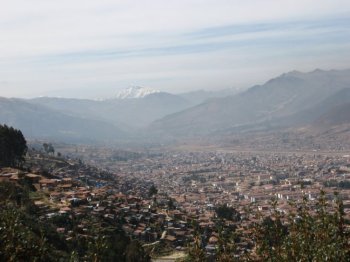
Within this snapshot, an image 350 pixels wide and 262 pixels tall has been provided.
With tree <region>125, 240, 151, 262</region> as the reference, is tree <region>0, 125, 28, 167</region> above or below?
above

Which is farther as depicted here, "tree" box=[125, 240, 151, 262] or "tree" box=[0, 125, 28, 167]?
"tree" box=[0, 125, 28, 167]

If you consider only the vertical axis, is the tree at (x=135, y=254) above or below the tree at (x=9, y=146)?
below

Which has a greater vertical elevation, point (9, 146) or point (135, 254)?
point (9, 146)

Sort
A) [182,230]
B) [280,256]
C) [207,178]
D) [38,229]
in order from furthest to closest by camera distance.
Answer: [207,178], [182,230], [38,229], [280,256]

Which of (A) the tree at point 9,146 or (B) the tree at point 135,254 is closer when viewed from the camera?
(B) the tree at point 135,254

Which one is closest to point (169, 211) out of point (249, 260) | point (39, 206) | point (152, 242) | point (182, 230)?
point (182, 230)

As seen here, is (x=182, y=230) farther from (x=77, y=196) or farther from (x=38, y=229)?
(x=38, y=229)

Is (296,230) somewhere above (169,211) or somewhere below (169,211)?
above

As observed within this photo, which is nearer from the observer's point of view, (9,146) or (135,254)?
(135,254)
